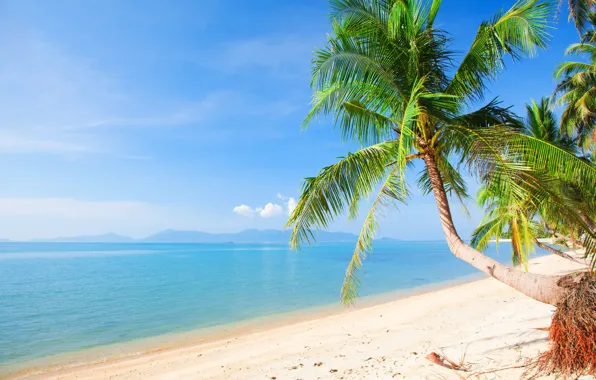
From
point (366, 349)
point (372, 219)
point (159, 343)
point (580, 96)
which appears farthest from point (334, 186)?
point (580, 96)

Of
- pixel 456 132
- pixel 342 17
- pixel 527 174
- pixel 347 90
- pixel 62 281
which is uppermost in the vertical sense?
pixel 342 17

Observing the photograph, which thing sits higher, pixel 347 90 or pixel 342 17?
pixel 342 17

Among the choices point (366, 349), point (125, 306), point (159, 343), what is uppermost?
point (366, 349)

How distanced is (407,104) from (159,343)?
1091 centimetres

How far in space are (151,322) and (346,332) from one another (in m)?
8.86

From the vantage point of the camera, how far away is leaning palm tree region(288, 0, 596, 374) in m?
4.53

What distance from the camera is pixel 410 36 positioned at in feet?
17.1

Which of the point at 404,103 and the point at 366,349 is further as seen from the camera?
the point at 366,349

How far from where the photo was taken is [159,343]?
11.4m

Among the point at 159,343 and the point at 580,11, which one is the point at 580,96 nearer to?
the point at 580,11

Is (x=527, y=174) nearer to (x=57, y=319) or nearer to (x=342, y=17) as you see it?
(x=342, y=17)

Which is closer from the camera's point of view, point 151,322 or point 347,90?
point 347,90

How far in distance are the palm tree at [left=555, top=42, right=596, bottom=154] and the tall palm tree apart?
1096 centimetres

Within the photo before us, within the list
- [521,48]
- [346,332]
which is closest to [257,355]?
[346,332]
